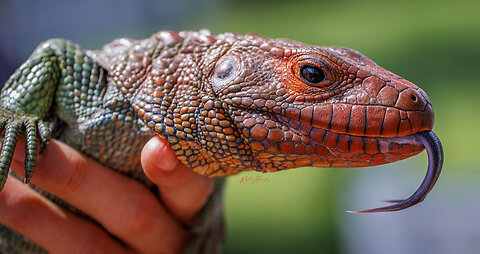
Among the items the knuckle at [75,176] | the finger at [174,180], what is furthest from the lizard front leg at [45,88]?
the finger at [174,180]

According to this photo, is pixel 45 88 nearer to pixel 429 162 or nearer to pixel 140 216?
pixel 140 216

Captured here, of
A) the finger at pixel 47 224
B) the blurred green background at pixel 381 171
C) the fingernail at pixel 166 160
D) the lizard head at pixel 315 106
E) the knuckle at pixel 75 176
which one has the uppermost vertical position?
the lizard head at pixel 315 106

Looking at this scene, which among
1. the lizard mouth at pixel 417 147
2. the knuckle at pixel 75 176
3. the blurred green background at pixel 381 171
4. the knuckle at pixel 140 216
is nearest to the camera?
the lizard mouth at pixel 417 147

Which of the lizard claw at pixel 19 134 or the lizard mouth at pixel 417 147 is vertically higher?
the lizard mouth at pixel 417 147

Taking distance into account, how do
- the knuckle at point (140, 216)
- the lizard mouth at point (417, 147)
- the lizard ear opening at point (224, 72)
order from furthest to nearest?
the knuckle at point (140, 216), the lizard ear opening at point (224, 72), the lizard mouth at point (417, 147)

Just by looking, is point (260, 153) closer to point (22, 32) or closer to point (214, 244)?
point (214, 244)

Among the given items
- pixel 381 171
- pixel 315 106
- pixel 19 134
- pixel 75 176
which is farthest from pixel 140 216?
pixel 381 171

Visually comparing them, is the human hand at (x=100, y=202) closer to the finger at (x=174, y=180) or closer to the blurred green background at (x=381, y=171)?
the finger at (x=174, y=180)
